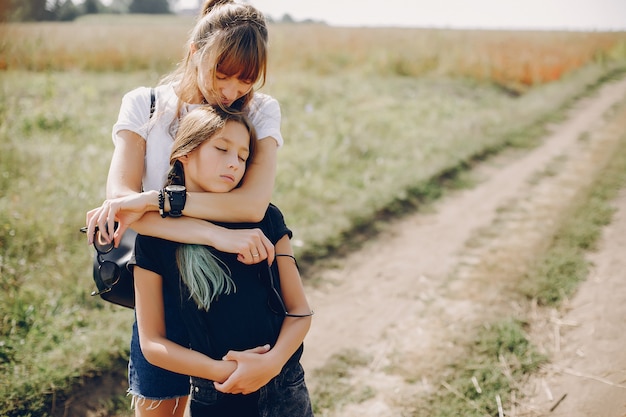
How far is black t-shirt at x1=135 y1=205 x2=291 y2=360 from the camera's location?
160 cm

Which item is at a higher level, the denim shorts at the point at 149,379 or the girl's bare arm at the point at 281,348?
the girl's bare arm at the point at 281,348

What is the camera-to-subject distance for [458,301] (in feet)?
12.1

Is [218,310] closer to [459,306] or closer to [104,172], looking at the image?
[459,306]

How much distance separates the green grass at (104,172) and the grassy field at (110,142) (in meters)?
0.01

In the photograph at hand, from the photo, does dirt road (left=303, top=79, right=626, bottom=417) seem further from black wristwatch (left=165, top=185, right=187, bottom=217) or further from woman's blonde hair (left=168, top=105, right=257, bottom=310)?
black wristwatch (left=165, top=185, right=187, bottom=217)

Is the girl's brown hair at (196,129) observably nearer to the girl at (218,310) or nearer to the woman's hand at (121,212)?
the girl at (218,310)

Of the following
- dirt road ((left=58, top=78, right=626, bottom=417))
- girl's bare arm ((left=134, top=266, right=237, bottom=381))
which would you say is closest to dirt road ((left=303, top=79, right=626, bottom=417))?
dirt road ((left=58, top=78, right=626, bottom=417))

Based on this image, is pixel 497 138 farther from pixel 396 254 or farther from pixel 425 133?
pixel 396 254

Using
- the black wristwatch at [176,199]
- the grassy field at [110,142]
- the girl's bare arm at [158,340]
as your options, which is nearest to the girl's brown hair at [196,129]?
the black wristwatch at [176,199]

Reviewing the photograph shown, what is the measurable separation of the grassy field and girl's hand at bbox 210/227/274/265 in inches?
51.0

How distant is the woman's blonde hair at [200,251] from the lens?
1575 mm

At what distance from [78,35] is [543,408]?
14.3 metres

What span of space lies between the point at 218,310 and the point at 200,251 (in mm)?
198

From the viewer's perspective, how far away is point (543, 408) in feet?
8.74
